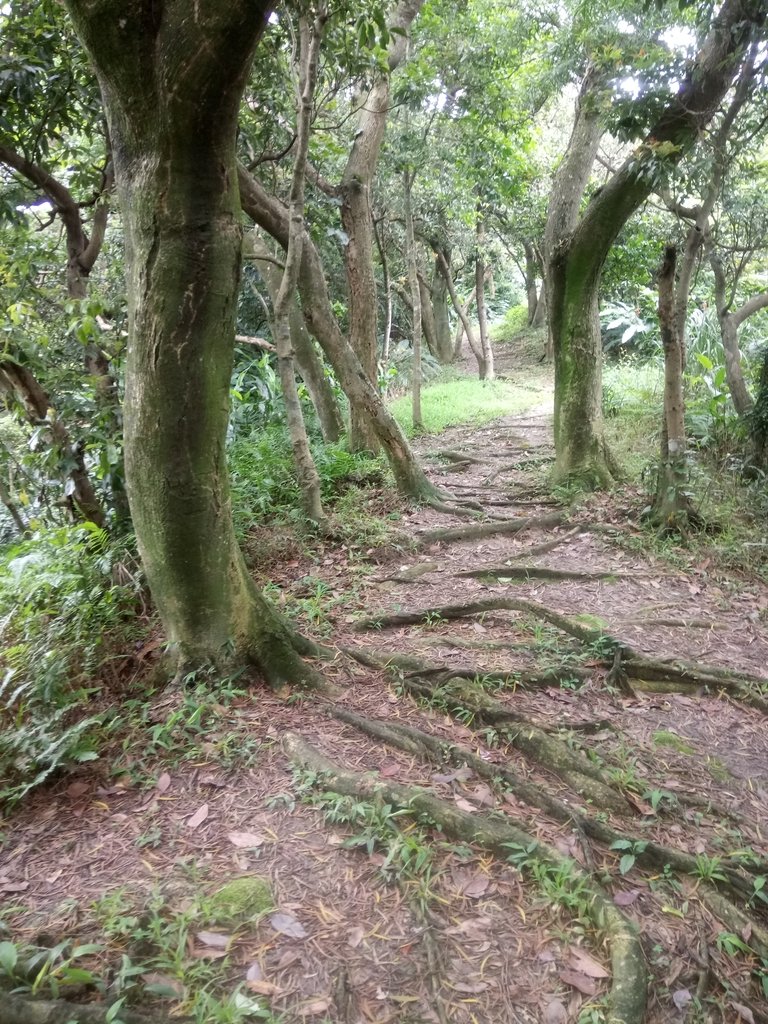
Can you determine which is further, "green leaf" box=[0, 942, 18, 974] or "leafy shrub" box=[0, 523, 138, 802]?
"leafy shrub" box=[0, 523, 138, 802]

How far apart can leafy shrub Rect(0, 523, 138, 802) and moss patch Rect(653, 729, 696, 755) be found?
9.52 ft

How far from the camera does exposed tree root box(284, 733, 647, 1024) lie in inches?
82.6

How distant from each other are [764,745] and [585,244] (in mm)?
5035

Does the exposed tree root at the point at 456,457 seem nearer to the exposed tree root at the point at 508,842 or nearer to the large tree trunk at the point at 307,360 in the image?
the large tree trunk at the point at 307,360

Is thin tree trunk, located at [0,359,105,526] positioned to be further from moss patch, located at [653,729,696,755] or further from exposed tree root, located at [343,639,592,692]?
moss patch, located at [653,729,696,755]

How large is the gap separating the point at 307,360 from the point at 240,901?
279 inches

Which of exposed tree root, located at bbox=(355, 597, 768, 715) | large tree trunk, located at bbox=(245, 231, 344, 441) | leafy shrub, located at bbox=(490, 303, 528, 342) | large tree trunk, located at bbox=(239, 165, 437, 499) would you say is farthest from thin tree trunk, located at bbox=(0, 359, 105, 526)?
leafy shrub, located at bbox=(490, 303, 528, 342)

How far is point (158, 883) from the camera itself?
2410mm

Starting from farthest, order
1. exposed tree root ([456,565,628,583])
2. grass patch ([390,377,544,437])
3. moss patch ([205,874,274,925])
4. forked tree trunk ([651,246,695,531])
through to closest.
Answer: grass patch ([390,377,544,437]), forked tree trunk ([651,246,695,531]), exposed tree root ([456,565,628,583]), moss patch ([205,874,274,925])

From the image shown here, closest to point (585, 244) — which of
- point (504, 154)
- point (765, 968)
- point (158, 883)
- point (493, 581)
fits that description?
point (493, 581)

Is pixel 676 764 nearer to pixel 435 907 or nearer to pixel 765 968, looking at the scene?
pixel 765 968

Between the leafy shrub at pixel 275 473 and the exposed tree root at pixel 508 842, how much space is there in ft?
10.3

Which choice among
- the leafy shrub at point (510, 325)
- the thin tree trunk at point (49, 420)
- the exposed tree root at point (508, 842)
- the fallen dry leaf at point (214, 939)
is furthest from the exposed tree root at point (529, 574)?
the leafy shrub at point (510, 325)

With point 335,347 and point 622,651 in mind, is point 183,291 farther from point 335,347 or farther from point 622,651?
point 335,347
